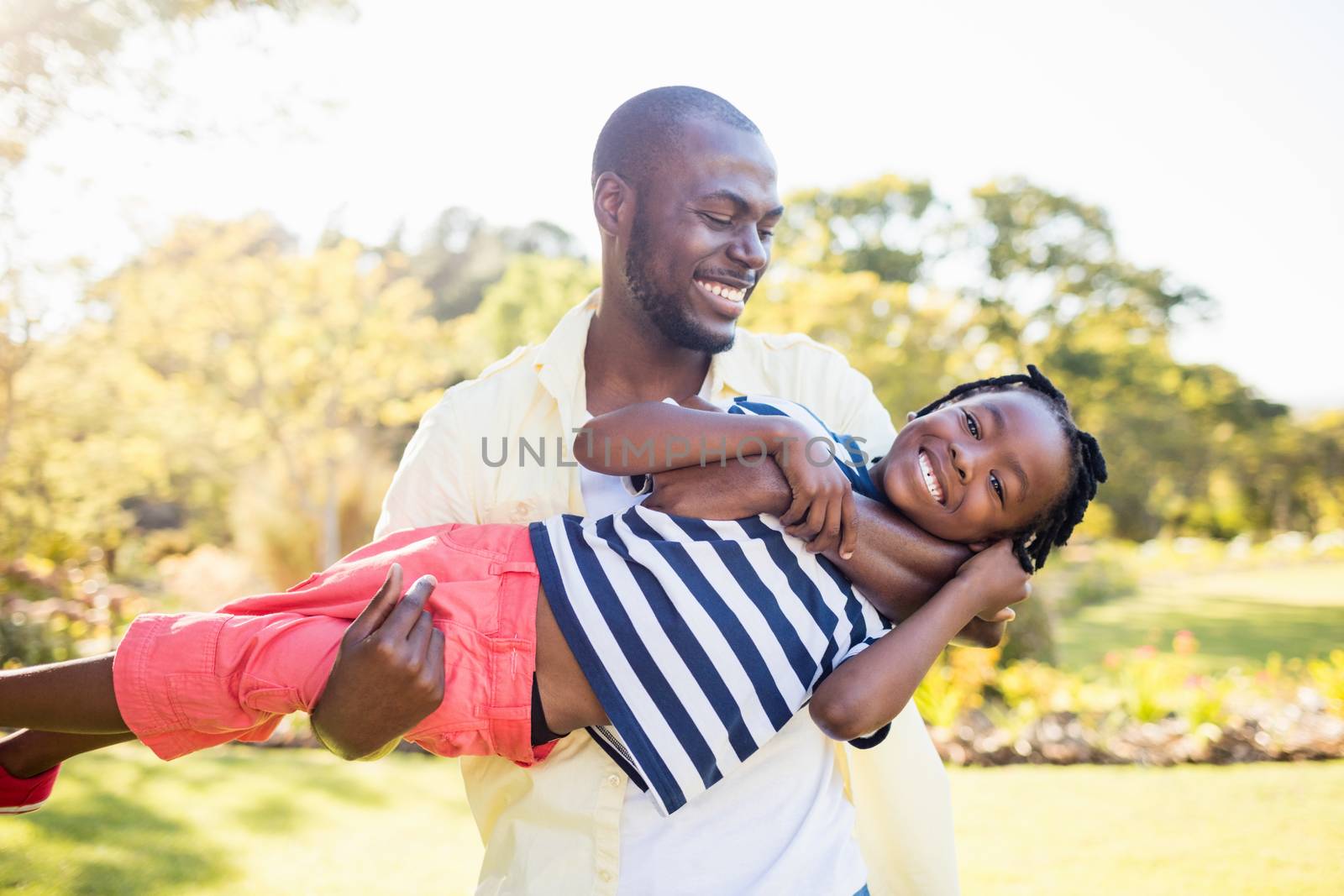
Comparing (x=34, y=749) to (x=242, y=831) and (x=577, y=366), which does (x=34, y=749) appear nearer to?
(x=577, y=366)

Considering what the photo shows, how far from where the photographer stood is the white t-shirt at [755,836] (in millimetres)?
1992

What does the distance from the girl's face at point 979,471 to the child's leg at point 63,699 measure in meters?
1.77

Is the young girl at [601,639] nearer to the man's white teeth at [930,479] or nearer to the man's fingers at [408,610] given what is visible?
the man's fingers at [408,610]

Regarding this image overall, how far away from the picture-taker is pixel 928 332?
1321cm

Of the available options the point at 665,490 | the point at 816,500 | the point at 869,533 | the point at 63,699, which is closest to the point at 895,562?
the point at 869,533

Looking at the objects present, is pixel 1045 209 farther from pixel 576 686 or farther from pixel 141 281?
pixel 576 686

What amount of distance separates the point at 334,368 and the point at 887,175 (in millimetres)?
17247

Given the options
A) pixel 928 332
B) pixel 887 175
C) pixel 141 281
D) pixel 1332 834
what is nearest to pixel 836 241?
pixel 887 175

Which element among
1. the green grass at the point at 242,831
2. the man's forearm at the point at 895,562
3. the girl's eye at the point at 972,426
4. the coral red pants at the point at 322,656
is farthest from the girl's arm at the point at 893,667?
the green grass at the point at 242,831

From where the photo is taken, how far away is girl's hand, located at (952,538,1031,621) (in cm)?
216

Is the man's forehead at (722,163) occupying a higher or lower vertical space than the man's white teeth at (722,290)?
higher

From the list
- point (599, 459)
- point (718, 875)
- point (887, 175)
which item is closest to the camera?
point (718, 875)

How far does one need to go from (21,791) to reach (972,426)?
2.40 metres

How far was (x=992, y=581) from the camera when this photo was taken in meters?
2.20
